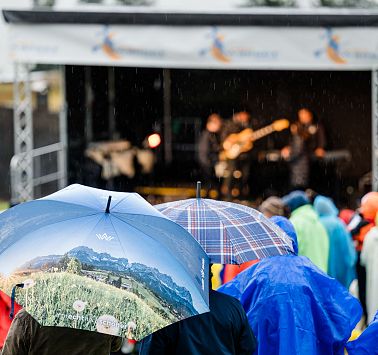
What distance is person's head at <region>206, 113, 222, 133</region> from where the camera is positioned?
663 inches

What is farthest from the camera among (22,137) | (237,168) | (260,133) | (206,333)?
(260,133)

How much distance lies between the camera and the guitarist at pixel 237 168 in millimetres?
16688

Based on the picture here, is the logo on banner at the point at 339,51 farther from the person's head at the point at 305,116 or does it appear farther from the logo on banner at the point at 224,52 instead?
the person's head at the point at 305,116

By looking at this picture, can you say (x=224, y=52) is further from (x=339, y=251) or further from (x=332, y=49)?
(x=339, y=251)

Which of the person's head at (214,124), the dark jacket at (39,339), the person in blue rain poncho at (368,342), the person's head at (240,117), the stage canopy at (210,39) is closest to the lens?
the dark jacket at (39,339)

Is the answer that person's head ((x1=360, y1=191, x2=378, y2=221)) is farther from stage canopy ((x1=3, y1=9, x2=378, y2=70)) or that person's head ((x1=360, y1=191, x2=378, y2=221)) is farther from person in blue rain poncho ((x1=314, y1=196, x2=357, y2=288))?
stage canopy ((x1=3, y1=9, x2=378, y2=70))

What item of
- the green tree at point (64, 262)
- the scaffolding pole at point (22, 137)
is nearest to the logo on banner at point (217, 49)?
the scaffolding pole at point (22, 137)

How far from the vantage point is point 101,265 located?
3.25m

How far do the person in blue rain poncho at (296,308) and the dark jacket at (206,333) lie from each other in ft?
2.23

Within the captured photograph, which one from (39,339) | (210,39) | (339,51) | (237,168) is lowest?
(237,168)

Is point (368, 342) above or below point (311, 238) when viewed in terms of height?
above

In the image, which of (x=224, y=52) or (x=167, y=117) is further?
(x=167, y=117)

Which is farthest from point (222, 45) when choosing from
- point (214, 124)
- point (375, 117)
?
point (214, 124)

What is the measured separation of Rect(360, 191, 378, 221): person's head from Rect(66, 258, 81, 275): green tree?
5.18 metres
